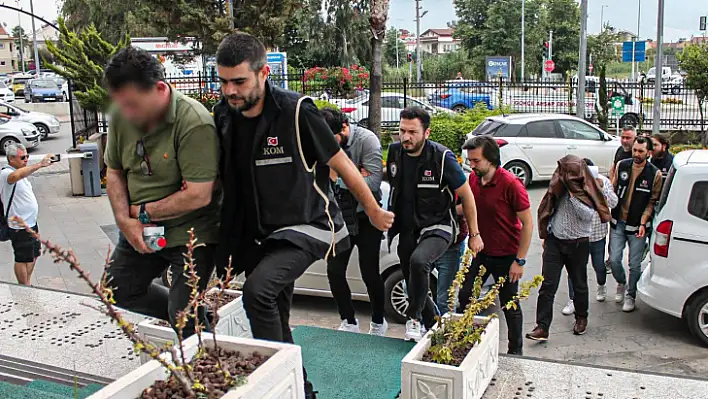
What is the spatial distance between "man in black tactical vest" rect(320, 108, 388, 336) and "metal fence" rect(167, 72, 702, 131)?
13683 mm

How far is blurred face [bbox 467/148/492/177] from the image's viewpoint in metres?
5.45

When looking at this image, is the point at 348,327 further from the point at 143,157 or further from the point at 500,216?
the point at 143,157

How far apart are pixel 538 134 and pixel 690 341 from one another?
859 centimetres

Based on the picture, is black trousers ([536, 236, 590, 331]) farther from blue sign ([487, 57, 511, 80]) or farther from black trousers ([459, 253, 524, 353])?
blue sign ([487, 57, 511, 80])

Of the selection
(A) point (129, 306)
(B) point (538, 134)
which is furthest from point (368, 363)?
(B) point (538, 134)

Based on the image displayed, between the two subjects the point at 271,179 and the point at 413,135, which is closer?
the point at 271,179

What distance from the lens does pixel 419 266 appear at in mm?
4836

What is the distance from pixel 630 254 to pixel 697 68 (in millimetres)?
13032

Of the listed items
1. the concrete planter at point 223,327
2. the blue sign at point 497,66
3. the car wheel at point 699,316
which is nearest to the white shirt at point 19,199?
the concrete planter at point 223,327

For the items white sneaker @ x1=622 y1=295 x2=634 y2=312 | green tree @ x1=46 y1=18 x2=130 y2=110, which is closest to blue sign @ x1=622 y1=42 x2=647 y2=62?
green tree @ x1=46 y1=18 x2=130 y2=110

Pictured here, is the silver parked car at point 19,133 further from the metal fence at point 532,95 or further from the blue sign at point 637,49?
the blue sign at point 637,49

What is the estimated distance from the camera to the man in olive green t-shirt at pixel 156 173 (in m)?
3.33

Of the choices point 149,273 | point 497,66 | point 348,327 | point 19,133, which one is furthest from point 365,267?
point 497,66

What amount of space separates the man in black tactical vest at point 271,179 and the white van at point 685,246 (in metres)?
3.75
